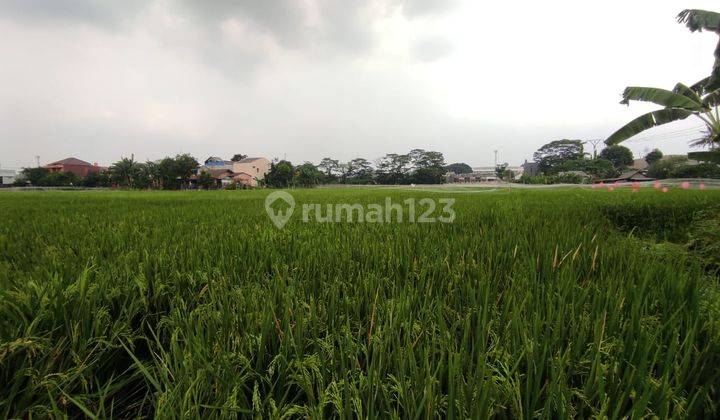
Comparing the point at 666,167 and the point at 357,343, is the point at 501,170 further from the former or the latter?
the point at 357,343

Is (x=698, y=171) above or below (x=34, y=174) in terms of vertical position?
below

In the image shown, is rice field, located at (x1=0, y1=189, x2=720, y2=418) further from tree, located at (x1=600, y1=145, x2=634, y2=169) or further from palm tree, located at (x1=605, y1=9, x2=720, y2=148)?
tree, located at (x1=600, y1=145, x2=634, y2=169)

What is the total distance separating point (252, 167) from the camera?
53344mm

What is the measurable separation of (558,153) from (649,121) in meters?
65.3

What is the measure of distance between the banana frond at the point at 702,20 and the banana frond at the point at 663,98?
1.06 m

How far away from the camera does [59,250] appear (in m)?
1.68

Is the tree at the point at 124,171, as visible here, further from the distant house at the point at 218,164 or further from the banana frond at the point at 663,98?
the banana frond at the point at 663,98

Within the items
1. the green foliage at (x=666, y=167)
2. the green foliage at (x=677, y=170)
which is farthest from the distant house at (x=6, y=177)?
the green foliage at (x=666, y=167)

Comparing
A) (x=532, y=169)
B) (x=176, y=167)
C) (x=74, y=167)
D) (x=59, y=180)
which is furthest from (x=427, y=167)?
(x=74, y=167)

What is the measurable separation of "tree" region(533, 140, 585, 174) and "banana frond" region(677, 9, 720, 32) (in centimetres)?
5936

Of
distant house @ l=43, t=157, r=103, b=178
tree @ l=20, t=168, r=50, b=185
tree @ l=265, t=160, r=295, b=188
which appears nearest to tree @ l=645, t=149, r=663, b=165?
tree @ l=265, t=160, r=295, b=188

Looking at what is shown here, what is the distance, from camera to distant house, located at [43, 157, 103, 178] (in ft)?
164

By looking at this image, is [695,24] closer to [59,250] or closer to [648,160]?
[59,250]

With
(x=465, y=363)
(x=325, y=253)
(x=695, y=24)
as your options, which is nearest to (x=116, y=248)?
(x=325, y=253)
